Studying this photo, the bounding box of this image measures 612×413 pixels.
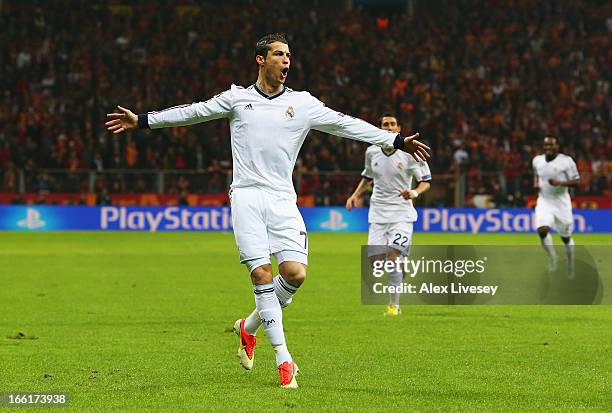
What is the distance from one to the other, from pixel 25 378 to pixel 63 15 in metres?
33.4

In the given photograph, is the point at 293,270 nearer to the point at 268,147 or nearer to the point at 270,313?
the point at 270,313

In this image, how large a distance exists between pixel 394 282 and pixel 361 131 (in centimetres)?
573

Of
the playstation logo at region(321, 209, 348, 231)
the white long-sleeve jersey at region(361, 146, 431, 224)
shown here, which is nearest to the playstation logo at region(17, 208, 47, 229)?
the playstation logo at region(321, 209, 348, 231)

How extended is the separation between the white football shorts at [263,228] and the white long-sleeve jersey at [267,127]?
100 millimetres

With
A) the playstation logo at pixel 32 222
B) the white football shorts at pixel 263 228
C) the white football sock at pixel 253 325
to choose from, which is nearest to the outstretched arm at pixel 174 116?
the white football shorts at pixel 263 228

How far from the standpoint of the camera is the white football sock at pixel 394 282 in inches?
527

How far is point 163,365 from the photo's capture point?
29.1ft

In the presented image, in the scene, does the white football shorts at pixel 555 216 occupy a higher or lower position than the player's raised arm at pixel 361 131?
lower

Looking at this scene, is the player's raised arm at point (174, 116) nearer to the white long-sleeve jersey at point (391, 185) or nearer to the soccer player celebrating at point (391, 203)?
the soccer player celebrating at point (391, 203)

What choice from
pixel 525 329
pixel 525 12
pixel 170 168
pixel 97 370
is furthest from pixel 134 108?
pixel 97 370

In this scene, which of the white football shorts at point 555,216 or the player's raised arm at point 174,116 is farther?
the white football shorts at point 555,216

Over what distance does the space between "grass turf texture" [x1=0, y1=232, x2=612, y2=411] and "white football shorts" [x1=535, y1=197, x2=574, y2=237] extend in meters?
3.17

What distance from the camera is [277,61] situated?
A: 26.5ft

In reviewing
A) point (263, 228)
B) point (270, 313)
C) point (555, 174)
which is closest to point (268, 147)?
point (263, 228)
